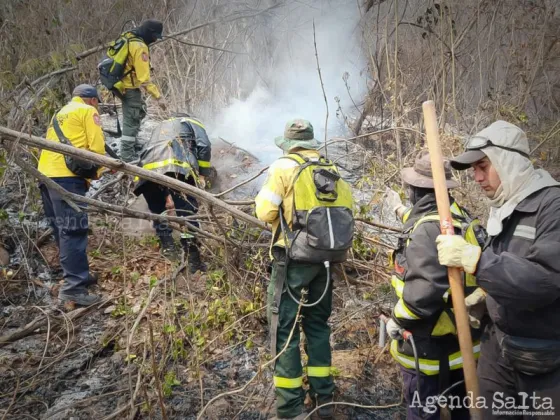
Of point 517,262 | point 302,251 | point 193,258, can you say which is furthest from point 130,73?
point 517,262

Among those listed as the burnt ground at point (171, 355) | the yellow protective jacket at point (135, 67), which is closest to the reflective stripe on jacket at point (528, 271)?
the burnt ground at point (171, 355)

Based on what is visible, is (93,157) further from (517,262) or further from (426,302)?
(517,262)

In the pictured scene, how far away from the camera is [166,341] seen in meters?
3.67

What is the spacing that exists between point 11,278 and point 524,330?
4.66 m

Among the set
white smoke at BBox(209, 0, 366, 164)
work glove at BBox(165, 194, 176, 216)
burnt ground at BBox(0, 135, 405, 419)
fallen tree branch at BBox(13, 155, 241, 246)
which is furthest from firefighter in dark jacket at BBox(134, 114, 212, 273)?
white smoke at BBox(209, 0, 366, 164)

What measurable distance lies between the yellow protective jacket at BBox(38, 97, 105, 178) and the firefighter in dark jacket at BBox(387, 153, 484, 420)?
10.6 ft

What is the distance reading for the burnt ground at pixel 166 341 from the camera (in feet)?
10.9

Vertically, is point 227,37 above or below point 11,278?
above

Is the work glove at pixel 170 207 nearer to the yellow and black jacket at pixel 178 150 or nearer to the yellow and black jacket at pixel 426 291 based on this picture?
the yellow and black jacket at pixel 178 150

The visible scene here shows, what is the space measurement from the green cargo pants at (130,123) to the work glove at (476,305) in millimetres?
5159

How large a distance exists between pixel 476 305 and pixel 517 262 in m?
0.54

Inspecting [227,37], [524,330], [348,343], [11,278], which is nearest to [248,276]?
[348,343]

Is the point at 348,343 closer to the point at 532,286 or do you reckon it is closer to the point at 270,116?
the point at 532,286

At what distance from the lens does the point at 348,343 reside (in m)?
4.08
